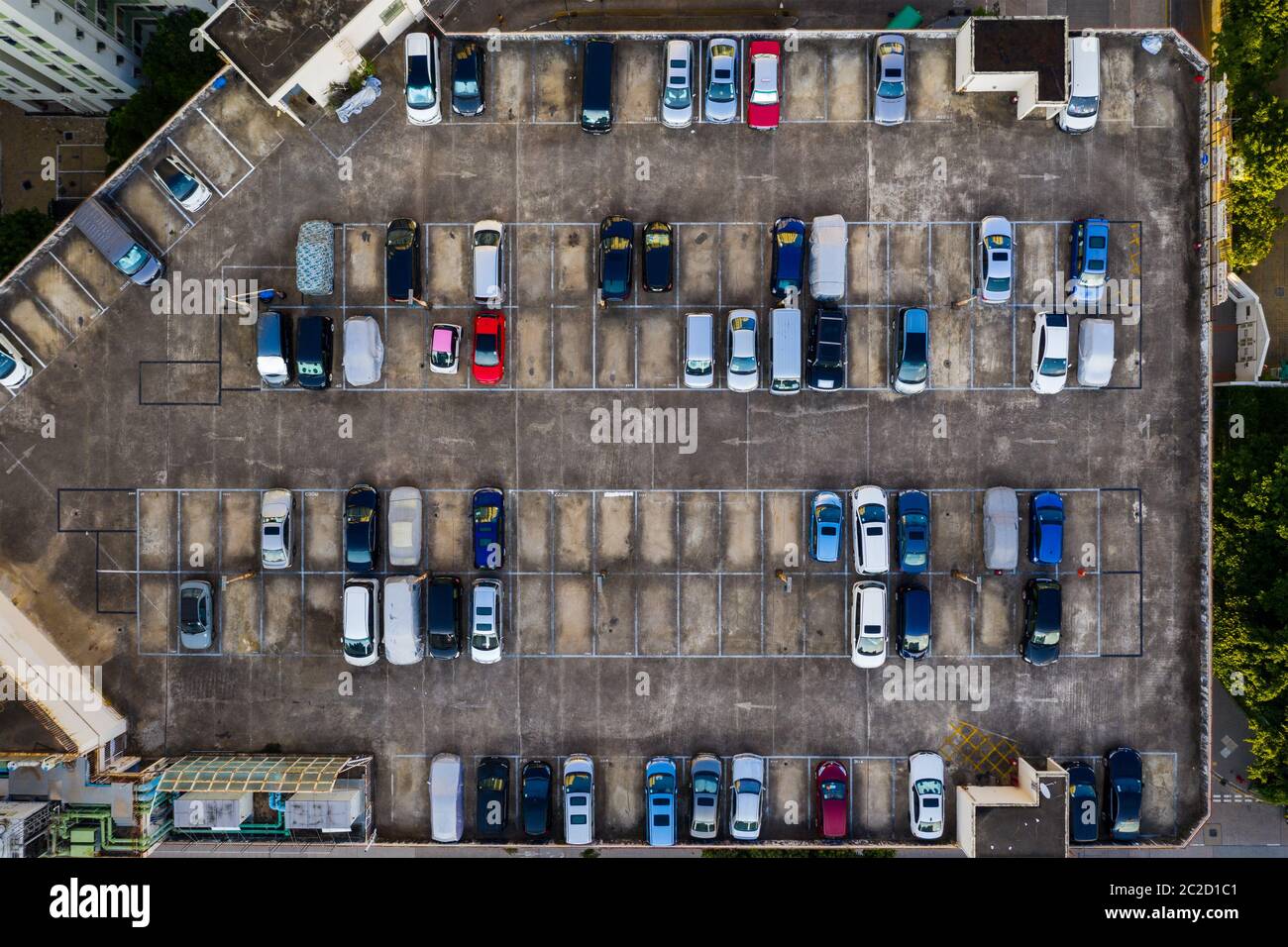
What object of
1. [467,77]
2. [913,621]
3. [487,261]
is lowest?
[913,621]

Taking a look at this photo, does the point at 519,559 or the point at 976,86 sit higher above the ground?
the point at 976,86

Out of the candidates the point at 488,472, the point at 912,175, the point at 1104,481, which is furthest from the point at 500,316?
the point at 1104,481

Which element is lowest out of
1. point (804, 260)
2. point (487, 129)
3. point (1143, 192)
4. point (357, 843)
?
point (357, 843)

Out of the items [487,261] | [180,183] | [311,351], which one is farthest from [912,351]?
[180,183]

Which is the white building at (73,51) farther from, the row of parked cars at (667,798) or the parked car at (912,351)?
the parked car at (912,351)

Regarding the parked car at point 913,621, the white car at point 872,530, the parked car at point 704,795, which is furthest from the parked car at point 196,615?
the parked car at point 913,621

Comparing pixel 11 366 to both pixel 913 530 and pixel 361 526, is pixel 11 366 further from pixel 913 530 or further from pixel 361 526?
pixel 913 530

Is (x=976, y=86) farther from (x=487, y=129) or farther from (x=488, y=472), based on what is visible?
(x=488, y=472)
